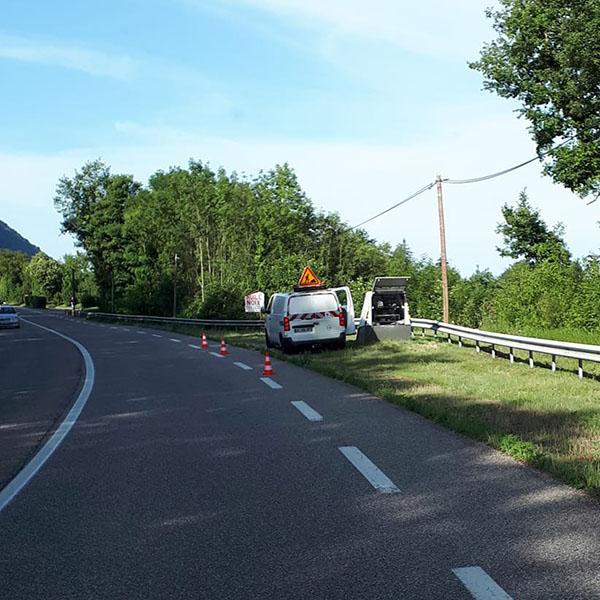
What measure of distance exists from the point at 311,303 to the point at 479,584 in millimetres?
19122

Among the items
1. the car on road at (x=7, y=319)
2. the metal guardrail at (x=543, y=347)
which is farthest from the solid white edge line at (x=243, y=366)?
the car on road at (x=7, y=319)

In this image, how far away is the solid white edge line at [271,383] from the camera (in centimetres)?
1438

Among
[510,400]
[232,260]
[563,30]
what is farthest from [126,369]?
[232,260]

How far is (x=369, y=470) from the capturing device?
7.07 meters

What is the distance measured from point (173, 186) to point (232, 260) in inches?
541

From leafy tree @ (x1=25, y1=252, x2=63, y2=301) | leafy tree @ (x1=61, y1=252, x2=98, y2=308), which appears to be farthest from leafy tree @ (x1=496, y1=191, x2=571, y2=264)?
leafy tree @ (x1=25, y1=252, x2=63, y2=301)

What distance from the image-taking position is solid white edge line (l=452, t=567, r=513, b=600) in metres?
3.98

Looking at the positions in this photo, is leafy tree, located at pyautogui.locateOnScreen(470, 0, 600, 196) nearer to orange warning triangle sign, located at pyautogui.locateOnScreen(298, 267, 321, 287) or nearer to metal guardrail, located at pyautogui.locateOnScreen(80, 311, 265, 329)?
orange warning triangle sign, located at pyautogui.locateOnScreen(298, 267, 321, 287)

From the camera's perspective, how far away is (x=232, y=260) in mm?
72375

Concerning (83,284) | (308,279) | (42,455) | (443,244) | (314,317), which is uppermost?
(83,284)

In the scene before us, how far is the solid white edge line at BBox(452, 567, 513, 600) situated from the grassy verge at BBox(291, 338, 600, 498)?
2.02 meters

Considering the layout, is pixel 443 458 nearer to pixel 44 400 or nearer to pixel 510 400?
pixel 510 400

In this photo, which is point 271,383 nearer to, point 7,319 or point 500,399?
point 500,399

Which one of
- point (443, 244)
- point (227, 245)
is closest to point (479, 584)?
point (443, 244)
